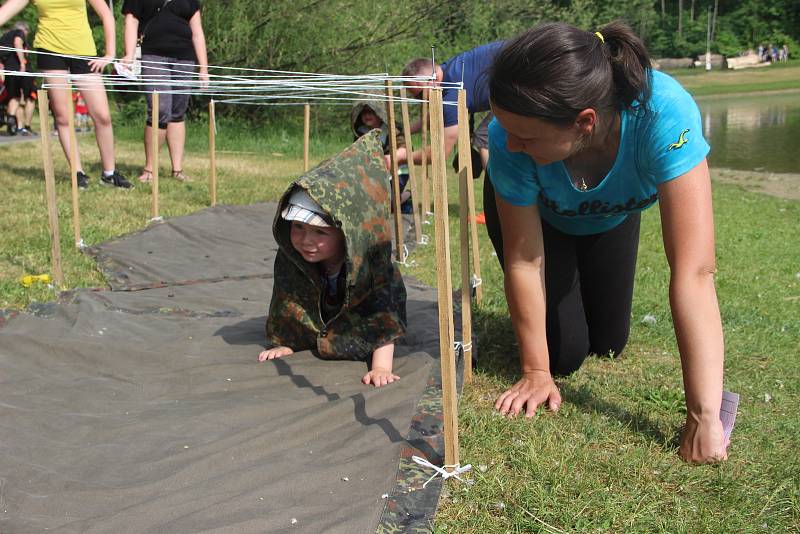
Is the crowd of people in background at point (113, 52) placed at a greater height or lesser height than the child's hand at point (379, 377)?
greater

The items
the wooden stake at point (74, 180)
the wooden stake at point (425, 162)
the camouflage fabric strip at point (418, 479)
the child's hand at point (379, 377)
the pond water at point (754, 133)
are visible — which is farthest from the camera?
the pond water at point (754, 133)

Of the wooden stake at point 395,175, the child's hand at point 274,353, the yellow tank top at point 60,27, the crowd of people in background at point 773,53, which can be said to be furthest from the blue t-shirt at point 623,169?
the crowd of people in background at point 773,53

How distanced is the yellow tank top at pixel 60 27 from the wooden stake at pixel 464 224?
4846 mm

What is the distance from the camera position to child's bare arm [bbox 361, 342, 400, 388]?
3.08 meters

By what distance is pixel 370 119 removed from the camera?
6906 millimetres

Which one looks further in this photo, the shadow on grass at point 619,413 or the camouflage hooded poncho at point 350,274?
the camouflage hooded poncho at point 350,274

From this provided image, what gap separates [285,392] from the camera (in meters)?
3.08

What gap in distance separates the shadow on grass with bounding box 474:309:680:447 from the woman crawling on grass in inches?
5.7

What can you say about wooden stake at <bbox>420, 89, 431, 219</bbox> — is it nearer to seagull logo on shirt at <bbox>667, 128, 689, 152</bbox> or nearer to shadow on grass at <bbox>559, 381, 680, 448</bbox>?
shadow on grass at <bbox>559, 381, 680, 448</bbox>

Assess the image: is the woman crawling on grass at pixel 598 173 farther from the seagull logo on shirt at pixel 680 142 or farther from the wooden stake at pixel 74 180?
the wooden stake at pixel 74 180

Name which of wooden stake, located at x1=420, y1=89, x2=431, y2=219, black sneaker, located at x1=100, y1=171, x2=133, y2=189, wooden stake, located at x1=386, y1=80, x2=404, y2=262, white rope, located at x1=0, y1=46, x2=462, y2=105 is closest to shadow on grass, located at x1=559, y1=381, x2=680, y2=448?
white rope, located at x1=0, y1=46, x2=462, y2=105

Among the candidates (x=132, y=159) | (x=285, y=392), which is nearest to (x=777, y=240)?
(x=285, y=392)

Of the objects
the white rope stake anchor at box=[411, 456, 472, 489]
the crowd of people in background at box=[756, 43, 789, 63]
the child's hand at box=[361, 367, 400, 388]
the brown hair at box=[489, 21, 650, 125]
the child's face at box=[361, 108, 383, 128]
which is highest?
the crowd of people in background at box=[756, 43, 789, 63]

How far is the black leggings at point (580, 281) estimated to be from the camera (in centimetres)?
324
